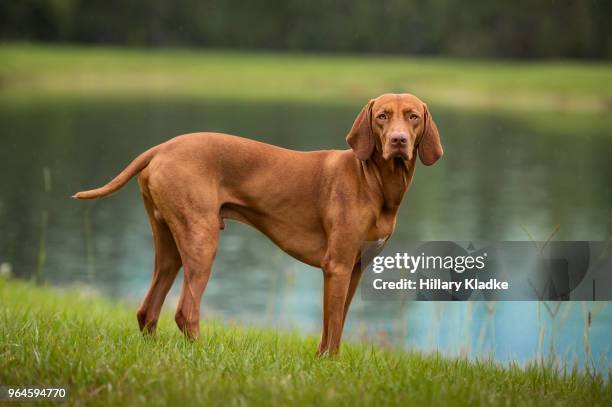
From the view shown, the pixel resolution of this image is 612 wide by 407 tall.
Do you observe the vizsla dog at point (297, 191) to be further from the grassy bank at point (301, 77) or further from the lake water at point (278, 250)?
the grassy bank at point (301, 77)

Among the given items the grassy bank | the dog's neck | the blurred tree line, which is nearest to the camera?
the dog's neck

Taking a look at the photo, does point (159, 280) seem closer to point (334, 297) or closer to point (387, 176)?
point (334, 297)

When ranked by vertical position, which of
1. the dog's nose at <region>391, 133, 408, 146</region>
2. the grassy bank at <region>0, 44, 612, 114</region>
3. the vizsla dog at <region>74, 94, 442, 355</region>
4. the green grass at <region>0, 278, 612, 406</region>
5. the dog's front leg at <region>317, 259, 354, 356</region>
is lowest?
the green grass at <region>0, 278, 612, 406</region>

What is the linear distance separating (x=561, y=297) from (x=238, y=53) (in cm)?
6487

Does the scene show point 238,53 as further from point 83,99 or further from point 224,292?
point 224,292

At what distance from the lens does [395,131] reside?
18.4 feet

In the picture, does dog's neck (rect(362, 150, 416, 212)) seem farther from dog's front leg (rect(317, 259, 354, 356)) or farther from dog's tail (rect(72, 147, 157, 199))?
dog's tail (rect(72, 147, 157, 199))

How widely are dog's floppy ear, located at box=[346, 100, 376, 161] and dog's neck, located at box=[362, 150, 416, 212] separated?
0.10 meters

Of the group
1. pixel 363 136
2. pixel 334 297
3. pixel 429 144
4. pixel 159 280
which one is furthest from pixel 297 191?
pixel 159 280

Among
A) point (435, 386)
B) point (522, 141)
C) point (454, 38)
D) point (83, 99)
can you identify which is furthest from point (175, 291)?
point (454, 38)

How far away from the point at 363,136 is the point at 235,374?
1.72 m

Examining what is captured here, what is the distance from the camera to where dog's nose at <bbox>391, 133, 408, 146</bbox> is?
5.58 m

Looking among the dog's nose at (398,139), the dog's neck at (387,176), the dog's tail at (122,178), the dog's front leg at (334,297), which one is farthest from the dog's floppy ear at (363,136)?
the dog's tail at (122,178)

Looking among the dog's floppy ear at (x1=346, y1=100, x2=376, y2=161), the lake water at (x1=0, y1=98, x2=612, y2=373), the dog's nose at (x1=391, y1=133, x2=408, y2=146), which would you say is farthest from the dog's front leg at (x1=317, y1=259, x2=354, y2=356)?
the lake water at (x1=0, y1=98, x2=612, y2=373)
